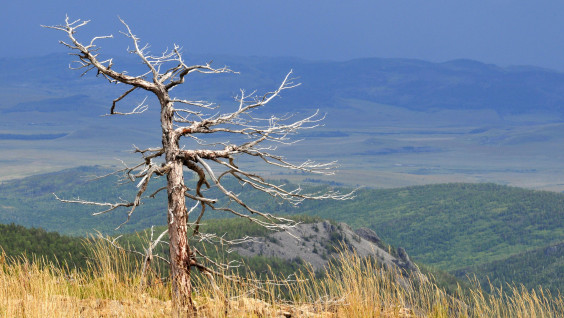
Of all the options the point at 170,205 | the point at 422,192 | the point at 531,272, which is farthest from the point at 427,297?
the point at 422,192

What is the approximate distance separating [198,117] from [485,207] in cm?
14227

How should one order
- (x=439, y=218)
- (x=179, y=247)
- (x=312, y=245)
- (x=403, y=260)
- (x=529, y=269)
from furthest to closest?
(x=439, y=218)
(x=529, y=269)
(x=403, y=260)
(x=312, y=245)
(x=179, y=247)

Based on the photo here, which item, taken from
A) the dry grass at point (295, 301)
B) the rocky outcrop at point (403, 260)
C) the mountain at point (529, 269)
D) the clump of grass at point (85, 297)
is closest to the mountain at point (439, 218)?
the mountain at point (529, 269)

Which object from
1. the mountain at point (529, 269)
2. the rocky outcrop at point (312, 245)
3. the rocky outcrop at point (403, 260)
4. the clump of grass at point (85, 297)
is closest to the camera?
the clump of grass at point (85, 297)

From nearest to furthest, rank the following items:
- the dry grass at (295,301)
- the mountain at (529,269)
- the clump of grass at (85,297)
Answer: the dry grass at (295,301), the clump of grass at (85,297), the mountain at (529,269)

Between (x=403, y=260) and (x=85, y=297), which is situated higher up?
(x=85, y=297)

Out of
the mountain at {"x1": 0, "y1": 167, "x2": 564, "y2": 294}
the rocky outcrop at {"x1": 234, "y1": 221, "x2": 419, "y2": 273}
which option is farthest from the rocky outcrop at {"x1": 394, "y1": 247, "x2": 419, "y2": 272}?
the mountain at {"x1": 0, "y1": 167, "x2": 564, "y2": 294}

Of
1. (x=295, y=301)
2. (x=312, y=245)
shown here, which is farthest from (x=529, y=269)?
(x=295, y=301)

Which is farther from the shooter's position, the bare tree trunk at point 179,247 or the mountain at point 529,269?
the mountain at point 529,269

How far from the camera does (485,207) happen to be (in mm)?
146000

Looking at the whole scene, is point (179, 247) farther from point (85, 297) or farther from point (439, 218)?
point (439, 218)

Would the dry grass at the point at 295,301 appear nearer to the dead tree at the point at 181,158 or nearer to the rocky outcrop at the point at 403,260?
the dead tree at the point at 181,158

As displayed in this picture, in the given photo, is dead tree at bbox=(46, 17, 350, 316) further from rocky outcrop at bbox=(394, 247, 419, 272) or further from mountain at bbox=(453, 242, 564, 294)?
mountain at bbox=(453, 242, 564, 294)

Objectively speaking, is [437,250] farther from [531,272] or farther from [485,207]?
[531,272]
